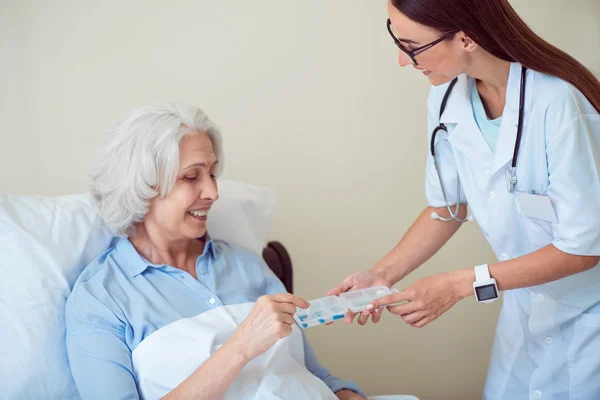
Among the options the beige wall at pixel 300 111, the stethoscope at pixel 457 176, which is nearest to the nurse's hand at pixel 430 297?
the stethoscope at pixel 457 176

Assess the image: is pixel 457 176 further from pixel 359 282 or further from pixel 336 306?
pixel 336 306

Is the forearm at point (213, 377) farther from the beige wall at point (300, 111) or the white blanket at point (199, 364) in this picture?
the beige wall at point (300, 111)

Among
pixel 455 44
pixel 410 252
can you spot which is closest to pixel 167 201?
pixel 410 252

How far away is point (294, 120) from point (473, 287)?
1184 mm

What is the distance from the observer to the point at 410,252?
1.87m

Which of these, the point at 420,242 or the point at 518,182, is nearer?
the point at 518,182

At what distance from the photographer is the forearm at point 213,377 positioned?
54.8 inches

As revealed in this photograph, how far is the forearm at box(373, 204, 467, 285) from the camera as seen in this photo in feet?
6.08

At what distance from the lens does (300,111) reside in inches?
96.7

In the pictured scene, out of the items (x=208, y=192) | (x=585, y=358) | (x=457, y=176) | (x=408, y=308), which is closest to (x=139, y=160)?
(x=208, y=192)

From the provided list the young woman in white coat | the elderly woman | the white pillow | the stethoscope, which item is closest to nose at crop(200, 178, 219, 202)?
the elderly woman

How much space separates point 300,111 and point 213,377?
1316 millimetres

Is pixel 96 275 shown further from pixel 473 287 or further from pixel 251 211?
pixel 473 287

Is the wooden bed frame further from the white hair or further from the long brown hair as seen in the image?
the long brown hair
